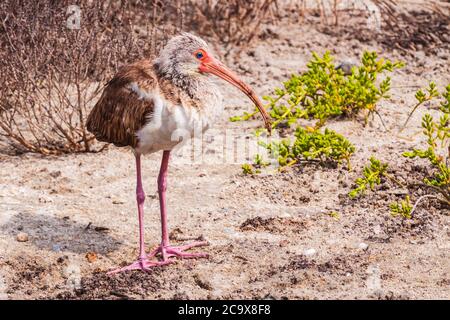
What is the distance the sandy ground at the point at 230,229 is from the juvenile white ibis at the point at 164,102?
0.99ft

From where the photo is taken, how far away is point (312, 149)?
7.45 meters

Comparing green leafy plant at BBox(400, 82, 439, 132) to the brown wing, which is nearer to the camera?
the brown wing

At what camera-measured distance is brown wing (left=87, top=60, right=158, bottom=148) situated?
5.78 metres

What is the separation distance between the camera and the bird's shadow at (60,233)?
621cm

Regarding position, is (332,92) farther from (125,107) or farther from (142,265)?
(142,265)

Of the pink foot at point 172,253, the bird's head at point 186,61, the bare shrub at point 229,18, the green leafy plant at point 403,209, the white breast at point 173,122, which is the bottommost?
the pink foot at point 172,253

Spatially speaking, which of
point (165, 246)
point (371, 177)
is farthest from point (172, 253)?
point (371, 177)

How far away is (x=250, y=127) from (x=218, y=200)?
1.53 m

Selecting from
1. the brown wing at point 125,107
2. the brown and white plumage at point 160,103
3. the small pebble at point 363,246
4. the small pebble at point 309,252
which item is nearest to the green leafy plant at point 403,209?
the small pebble at point 363,246

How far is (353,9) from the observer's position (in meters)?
10.2

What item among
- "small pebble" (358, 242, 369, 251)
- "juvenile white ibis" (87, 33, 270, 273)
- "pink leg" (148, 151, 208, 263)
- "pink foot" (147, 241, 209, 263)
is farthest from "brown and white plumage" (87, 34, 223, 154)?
"small pebble" (358, 242, 369, 251)

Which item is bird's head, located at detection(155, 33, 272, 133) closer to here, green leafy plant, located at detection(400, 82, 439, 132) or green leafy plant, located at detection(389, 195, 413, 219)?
green leafy plant, located at detection(389, 195, 413, 219)

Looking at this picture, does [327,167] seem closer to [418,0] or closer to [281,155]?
[281,155]

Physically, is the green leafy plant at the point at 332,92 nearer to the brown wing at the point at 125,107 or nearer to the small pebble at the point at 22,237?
the brown wing at the point at 125,107
